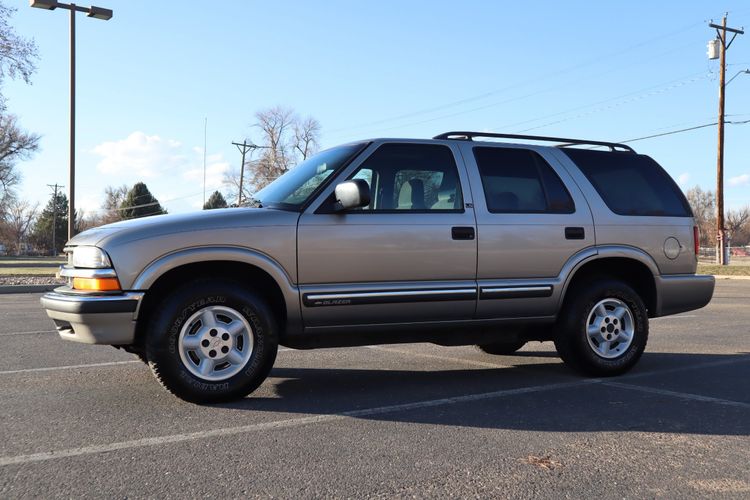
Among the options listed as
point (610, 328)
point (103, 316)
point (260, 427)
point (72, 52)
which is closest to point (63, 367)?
point (103, 316)

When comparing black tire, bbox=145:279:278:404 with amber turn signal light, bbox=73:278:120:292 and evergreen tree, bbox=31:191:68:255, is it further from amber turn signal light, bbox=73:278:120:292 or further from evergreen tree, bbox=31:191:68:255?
evergreen tree, bbox=31:191:68:255

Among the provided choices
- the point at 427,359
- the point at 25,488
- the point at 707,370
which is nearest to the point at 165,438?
the point at 25,488

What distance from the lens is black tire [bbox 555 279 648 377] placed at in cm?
533

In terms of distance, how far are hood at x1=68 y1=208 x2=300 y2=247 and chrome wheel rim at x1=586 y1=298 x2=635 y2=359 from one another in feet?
8.86

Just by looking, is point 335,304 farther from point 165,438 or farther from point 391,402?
point 165,438

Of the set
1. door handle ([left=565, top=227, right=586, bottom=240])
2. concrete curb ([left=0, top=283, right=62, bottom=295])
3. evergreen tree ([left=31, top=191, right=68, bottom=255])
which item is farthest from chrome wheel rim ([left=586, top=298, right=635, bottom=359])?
evergreen tree ([left=31, top=191, right=68, bottom=255])

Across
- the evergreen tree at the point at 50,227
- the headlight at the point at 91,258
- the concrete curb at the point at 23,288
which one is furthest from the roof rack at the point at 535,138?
the evergreen tree at the point at 50,227

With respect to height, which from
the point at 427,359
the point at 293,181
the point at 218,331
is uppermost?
the point at 293,181

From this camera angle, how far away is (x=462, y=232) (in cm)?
498

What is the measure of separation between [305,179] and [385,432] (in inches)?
85.9

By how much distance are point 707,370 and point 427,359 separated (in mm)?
2552

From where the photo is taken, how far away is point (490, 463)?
10.7ft

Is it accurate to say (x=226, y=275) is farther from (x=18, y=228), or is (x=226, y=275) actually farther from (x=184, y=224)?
(x=18, y=228)

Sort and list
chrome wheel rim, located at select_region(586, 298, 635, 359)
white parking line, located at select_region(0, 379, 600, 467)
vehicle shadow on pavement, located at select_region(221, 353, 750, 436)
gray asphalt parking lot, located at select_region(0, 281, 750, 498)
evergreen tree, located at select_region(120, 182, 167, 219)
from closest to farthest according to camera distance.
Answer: gray asphalt parking lot, located at select_region(0, 281, 750, 498), white parking line, located at select_region(0, 379, 600, 467), vehicle shadow on pavement, located at select_region(221, 353, 750, 436), chrome wheel rim, located at select_region(586, 298, 635, 359), evergreen tree, located at select_region(120, 182, 167, 219)
